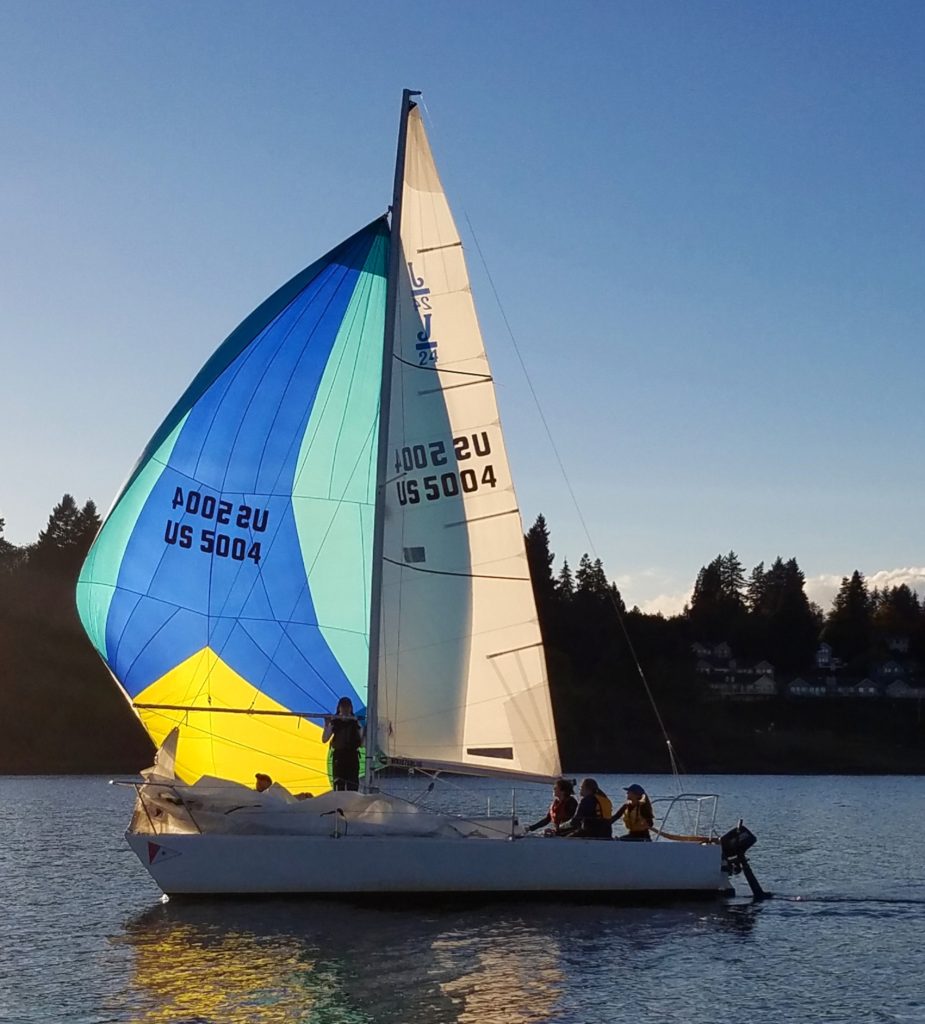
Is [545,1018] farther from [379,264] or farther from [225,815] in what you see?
[379,264]

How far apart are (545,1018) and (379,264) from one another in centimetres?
1232

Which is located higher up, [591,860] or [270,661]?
[270,661]

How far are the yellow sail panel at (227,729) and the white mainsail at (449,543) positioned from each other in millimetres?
1675

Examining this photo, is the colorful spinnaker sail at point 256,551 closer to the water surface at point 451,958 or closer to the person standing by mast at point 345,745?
the person standing by mast at point 345,745

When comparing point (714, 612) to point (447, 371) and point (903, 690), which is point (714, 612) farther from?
point (447, 371)

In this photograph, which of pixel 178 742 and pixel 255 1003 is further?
pixel 178 742

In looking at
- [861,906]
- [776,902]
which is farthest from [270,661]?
[861,906]

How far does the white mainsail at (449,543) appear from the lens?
830 inches

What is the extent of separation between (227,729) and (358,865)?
3282 millimetres

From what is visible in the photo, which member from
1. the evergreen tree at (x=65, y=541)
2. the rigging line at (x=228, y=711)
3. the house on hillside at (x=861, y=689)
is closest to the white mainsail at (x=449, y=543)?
the rigging line at (x=228, y=711)

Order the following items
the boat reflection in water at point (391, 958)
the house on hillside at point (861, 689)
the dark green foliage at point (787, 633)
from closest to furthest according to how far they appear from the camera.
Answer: the boat reflection in water at point (391, 958) < the house on hillside at point (861, 689) < the dark green foliage at point (787, 633)

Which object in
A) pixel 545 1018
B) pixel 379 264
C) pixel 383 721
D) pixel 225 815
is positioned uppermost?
pixel 379 264

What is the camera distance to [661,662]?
11138 cm

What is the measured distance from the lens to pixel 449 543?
2139 centimetres
